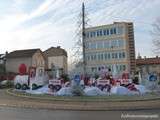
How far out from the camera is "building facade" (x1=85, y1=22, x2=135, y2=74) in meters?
100

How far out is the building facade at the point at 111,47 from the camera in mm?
100062

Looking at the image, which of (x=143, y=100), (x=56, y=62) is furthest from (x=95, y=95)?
(x=56, y=62)

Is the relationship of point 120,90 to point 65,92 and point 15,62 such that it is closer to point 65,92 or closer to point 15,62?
point 65,92

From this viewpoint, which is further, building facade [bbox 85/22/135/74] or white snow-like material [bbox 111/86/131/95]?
building facade [bbox 85/22/135/74]

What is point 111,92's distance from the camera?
111 ft

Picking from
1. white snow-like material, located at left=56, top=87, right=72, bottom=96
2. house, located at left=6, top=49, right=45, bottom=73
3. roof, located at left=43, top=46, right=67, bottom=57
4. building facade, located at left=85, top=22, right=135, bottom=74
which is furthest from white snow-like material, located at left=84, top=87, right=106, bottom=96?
roof, located at left=43, top=46, right=67, bottom=57

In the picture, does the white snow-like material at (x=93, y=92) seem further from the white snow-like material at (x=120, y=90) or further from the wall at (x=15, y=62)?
the wall at (x=15, y=62)

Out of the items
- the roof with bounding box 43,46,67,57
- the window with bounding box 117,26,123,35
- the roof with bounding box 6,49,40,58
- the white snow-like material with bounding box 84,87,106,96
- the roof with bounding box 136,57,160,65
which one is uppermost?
the window with bounding box 117,26,123,35

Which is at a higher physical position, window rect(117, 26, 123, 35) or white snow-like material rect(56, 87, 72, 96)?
window rect(117, 26, 123, 35)

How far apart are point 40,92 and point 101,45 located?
6968 cm

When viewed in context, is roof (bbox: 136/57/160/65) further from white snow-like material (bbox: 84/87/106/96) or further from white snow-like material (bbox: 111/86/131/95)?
white snow-like material (bbox: 84/87/106/96)

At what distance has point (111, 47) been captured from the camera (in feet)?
335

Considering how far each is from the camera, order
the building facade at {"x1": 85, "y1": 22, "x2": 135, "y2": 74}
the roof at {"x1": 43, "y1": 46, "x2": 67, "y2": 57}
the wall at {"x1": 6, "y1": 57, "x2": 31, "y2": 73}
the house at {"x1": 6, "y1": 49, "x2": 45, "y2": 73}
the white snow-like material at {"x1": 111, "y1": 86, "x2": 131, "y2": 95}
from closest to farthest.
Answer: the white snow-like material at {"x1": 111, "y1": 86, "x2": 131, "y2": 95} < the house at {"x1": 6, "y1": 49, "x2": 45, "y2": 73} < the wall at {"x1": 6, "y1": 57, "x2": 31, "y2": 73} < the building facade at {"x1": 85, "y1": 22, "x2": 135, "y2": 74} < the roof at {"x1": 43, "y1": 46, "x2": 67, "y2": 57}

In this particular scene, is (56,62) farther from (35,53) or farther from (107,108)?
(107,108)
